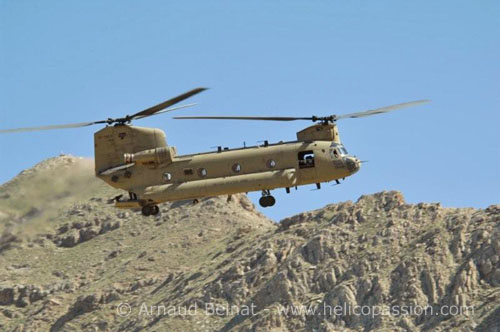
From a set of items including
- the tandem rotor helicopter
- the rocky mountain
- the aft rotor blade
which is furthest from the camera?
the rocky mountain

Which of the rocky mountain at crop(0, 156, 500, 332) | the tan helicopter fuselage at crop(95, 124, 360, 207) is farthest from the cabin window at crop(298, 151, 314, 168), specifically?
the rocky mountain at crop(0, 156, 500, 332)

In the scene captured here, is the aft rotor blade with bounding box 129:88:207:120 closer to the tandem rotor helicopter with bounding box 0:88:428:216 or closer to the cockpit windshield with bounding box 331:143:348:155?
the tandem rotor helicopter with bounding box 0:88:428:216

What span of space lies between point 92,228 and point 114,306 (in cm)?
2023

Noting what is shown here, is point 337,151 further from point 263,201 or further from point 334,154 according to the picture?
point 263,201

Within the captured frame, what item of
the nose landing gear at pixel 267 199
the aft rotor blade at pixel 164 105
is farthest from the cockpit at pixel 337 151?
the aft rotor blade at pixel 164 105

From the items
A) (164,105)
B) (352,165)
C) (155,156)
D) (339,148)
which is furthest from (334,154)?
(155,156)

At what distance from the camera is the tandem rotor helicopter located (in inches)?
2808

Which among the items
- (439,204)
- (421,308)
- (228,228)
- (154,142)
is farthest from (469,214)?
(154,142)

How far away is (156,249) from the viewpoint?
151375mm

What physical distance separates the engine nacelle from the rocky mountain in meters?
42.1

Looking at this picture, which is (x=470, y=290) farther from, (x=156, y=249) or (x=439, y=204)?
(x=156, y=249)

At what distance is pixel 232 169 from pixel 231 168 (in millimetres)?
98

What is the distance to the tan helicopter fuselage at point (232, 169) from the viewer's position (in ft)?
234

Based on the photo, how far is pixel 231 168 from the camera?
7181cm
